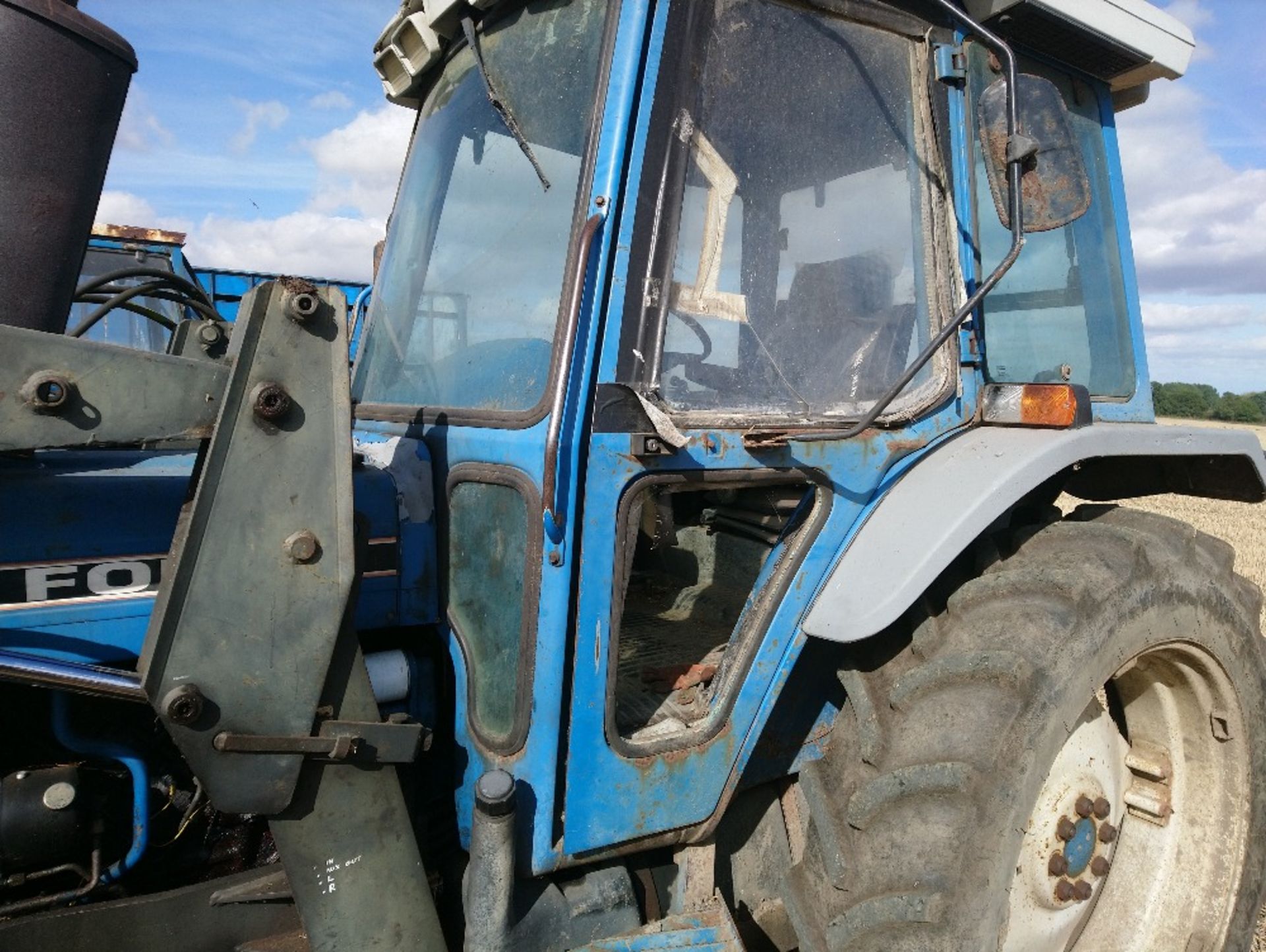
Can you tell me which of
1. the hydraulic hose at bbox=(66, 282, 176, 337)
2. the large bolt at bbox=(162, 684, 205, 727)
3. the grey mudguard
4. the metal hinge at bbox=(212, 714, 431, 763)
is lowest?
the metal hinge at bbox=(212, 714, 431, 763)

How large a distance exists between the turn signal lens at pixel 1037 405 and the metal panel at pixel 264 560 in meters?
1.44

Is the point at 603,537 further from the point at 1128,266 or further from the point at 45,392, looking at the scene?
the point at 1128,266

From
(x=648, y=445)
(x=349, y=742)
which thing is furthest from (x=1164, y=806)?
(x=349, y=742)

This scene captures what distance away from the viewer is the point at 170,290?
249 centimetres

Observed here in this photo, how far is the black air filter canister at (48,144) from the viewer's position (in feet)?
5.13

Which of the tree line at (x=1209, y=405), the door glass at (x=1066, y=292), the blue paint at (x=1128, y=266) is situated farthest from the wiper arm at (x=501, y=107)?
the tree line at (x=1209, y=405)

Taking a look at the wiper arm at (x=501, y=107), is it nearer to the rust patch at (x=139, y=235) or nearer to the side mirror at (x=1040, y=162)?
the side mirror at (x=1040, y=162)

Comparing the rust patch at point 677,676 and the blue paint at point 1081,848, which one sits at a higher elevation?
the rust patch at point 677,676

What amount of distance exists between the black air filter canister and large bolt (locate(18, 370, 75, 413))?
283 millimetres

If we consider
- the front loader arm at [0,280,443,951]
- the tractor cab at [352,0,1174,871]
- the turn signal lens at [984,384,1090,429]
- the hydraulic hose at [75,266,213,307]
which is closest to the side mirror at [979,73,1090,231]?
the tractor cab at [352,0,1174,871]

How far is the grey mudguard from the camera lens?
5.68 ft

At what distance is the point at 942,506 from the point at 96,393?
1.50 m

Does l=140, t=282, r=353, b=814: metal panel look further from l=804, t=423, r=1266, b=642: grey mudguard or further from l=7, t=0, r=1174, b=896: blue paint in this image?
l=804, t=423, r=1266, b=642: grey mudguard

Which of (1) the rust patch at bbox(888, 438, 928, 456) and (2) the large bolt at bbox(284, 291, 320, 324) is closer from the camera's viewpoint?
(2) the large bolt at bbox(284, 291, 320, 324)
